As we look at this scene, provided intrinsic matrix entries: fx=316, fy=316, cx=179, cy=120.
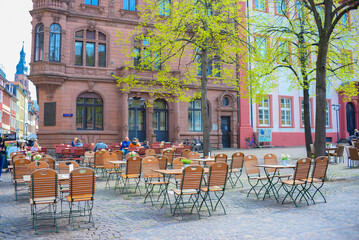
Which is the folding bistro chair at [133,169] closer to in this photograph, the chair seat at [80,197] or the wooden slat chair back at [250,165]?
the chair seat at [80,197]

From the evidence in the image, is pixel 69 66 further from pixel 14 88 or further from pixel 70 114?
pixel 14 88

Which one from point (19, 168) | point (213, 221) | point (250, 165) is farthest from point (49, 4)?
point (213, 221)

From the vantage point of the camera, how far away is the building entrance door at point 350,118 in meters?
35.8

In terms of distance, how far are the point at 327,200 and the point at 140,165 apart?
4942mm

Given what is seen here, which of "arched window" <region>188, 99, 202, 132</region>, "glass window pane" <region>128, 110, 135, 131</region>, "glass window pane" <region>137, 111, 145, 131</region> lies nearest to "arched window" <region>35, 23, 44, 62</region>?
"glass window pane" <region>128, 110, 135, 131</region>

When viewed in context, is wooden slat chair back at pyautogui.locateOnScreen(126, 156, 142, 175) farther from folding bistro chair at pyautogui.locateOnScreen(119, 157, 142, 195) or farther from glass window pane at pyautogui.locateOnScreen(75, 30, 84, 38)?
glass window pane at pyautogui.locateOnScreen(75, 30, 84, 38)

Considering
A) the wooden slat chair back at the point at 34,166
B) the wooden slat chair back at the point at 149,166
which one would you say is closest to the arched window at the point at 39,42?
the wooden slat chair back at the point at 34,166

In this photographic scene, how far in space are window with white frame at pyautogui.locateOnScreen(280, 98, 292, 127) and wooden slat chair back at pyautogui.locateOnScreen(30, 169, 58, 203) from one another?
93.0ft

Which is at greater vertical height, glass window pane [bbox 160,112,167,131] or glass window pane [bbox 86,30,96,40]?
glass window pane [bbox 86,30,96,40]

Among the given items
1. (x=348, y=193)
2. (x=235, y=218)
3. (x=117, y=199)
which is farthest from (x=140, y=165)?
(x=348, y=193)

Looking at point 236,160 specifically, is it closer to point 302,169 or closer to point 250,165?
point 250,165

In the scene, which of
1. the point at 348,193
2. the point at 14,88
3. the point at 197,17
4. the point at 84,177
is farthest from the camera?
the point at 14,88

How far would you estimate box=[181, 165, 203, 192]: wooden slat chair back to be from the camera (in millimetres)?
6367

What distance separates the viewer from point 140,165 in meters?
8.92
